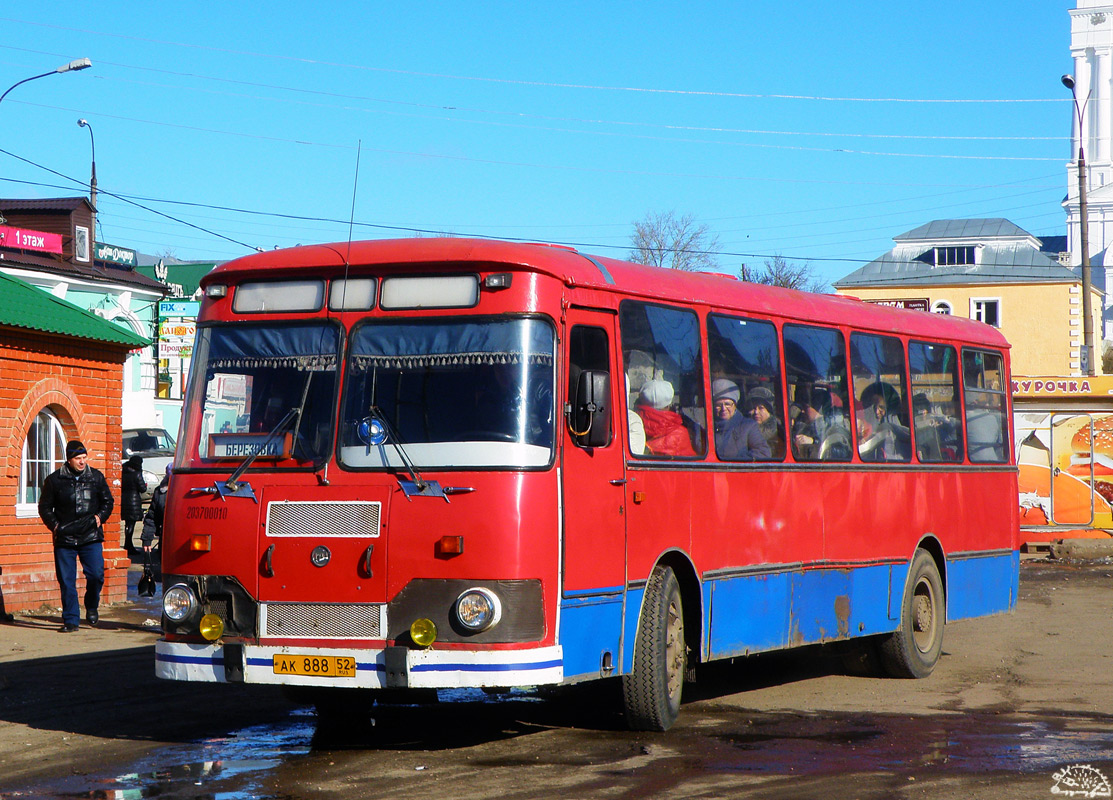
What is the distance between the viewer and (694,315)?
33.4 ft

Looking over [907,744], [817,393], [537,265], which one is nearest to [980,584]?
[817,393]

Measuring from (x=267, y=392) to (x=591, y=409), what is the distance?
195 cm

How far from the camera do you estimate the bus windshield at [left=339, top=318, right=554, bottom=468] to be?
27.2 ft

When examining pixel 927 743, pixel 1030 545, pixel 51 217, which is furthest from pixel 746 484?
pixel 51 217

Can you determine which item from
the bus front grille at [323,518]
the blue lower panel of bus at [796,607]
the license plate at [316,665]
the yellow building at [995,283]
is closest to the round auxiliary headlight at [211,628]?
the license plate at [316,665]

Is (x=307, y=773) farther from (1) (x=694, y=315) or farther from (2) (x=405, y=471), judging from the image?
(1) (x=694, y=315)

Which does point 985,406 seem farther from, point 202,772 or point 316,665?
point 202,772

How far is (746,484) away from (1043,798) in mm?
3643

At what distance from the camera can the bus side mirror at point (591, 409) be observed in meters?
8.41

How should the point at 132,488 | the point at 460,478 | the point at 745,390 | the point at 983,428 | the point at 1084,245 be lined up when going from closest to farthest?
the point at 460,478, the point at 745,390, the point at 983,428, the point at 132,488, the point at 1084,245

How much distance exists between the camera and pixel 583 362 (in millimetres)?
8828

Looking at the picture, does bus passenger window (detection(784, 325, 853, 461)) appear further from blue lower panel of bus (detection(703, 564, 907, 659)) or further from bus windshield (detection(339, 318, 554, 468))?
bus windshield (detection(339, 318, 554, 468))

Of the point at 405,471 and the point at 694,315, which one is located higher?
the point at 694,315

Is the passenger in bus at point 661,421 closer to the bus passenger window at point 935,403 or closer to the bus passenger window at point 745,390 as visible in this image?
the bus passenger window at point 745,390
